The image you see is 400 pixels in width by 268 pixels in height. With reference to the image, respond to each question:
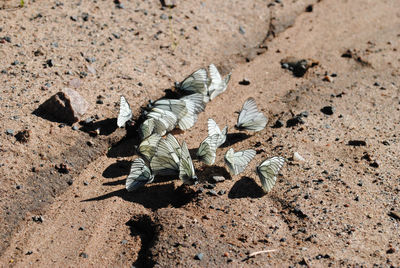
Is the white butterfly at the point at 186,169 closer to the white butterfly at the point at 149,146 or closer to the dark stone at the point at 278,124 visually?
the white butterfly at the point at 149,146

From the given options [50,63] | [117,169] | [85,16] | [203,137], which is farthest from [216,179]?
[85,16]

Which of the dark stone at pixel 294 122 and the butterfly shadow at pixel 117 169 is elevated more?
the dark stone at pixel 294 122

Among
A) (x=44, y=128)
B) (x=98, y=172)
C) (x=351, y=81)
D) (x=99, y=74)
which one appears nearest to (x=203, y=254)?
(x=98, y=172)

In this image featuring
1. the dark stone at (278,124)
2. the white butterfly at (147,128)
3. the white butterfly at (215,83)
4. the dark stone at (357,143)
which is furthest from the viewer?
the white butterfly at (215,83)

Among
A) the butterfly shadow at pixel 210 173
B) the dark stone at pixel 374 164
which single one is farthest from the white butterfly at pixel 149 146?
the dark stone at pixel 374 164

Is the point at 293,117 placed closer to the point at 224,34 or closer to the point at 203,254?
the point at 224,34

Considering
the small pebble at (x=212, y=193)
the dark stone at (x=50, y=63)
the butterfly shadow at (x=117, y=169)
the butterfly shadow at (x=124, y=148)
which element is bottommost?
the butterfly shadow at (x=117, y=169)

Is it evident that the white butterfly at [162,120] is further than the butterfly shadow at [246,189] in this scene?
Yes
